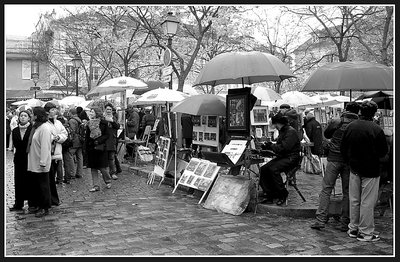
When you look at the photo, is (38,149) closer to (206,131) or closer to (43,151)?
(43,151)

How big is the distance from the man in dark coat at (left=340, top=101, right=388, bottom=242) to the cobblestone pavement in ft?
0.99

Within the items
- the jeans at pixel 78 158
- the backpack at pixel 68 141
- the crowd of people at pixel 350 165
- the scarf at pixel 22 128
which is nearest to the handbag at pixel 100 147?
the backpack at pixel 68 141

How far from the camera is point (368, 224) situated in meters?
5.85

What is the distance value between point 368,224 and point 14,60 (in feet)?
153

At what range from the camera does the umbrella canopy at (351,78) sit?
7.52 m

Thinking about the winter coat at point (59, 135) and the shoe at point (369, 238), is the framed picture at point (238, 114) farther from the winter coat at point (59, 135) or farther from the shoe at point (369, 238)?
the winter coat at point (59, 135)

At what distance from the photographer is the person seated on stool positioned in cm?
750

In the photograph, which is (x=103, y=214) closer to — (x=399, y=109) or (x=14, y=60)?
(x=399, y=109)

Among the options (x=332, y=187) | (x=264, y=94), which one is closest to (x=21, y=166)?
(x=332, y=187)

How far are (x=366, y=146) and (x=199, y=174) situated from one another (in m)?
3.98

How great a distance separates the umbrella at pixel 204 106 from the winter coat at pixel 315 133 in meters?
2.63

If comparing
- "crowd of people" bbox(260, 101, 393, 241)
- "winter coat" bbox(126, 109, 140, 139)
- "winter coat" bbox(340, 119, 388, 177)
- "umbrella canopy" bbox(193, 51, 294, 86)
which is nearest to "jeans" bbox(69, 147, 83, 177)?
"winter coat" bbox(126, 109, 140, 139)

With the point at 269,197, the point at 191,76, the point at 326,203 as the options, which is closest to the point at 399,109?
the point at 326,203

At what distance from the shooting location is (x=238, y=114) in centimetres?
840
